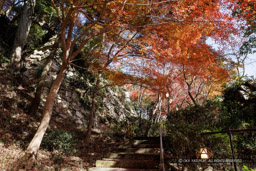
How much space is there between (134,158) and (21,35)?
29.6ft

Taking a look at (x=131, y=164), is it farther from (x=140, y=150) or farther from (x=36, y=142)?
(x=36, y=142)

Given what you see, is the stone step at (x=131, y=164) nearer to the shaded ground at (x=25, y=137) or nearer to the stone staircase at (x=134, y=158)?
the stone staircase at (x=134, y=158)

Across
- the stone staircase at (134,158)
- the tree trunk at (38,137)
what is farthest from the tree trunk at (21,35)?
the stone staircase at (134,158)

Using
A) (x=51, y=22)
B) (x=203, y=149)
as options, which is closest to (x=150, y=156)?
(x=203, y=149)

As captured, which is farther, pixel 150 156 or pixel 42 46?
pixel 42 46

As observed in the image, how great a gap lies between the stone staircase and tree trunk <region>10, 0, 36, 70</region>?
710cm

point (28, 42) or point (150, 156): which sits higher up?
point (28, 42)

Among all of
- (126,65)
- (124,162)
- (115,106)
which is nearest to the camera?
(124,162)

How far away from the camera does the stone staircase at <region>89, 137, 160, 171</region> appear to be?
5172mm

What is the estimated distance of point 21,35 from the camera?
8875mm

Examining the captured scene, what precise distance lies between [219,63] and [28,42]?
13.1 m

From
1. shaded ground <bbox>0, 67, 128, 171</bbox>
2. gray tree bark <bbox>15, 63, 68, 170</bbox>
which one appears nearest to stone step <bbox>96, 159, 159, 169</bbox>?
shaded ground <bbox>0, 67, 128, 171</bbox>

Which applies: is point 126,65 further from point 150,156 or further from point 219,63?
point 219,63

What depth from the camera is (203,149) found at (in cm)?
483
